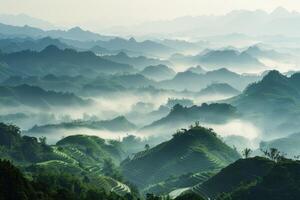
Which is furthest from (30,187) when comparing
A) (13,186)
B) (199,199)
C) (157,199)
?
(199,199)

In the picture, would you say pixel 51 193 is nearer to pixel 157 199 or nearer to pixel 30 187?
pixel 30 187

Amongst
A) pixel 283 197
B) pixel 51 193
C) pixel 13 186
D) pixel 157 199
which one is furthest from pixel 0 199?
pixel 283 197

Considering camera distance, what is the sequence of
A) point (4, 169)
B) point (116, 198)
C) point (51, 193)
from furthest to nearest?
point (116, 198) → point (51, 193) → point (4, 169)

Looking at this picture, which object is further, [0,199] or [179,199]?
[179,199]

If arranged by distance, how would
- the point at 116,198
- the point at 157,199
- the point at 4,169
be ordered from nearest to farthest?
1. the point at 4,169
2. the point at 157,199
3. the point at 116,198

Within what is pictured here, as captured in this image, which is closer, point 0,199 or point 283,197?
point 0,199

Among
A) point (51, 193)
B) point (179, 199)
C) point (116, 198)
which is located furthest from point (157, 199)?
point (51, 193)

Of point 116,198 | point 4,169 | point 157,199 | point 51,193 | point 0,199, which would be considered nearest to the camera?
point 0,199

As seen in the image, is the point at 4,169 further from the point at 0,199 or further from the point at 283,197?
→ the point at 283,197

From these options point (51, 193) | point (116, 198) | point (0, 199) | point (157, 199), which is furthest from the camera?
point (116, 198)
